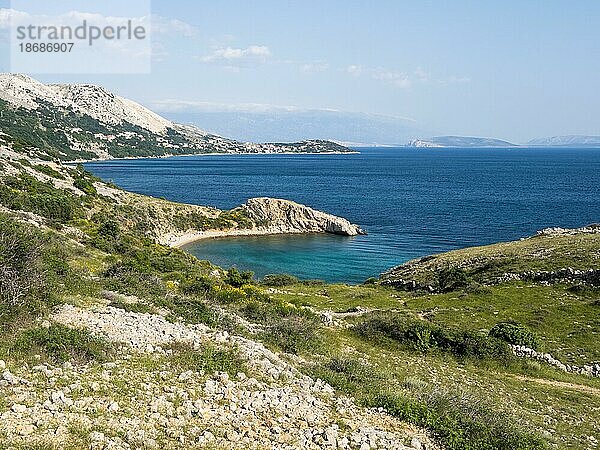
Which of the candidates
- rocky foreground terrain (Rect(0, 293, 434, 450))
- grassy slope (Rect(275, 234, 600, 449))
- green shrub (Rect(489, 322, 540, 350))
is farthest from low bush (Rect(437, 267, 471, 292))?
rocky foreground terrain (Rect(0, 293, 434, 450))

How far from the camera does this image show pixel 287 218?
103 m

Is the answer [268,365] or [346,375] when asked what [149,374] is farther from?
[346,375]

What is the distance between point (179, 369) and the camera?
1538 cm

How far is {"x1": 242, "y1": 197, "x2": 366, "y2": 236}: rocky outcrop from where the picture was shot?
10125 cm

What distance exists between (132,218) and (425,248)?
47.9 meters

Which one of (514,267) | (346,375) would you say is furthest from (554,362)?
(514,267)

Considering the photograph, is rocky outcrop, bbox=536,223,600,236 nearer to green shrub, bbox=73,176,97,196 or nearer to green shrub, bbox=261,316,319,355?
green shrub, bbox=261,316,319,355

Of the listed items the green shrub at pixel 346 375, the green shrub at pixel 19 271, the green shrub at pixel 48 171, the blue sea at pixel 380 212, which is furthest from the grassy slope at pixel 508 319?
Result: the green shrub at pixel 48 171

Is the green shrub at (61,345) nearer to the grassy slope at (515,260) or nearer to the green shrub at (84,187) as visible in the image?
the grassy slope at (515,260)

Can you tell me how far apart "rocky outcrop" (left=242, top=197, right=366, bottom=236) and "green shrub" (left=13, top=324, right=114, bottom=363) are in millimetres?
84523

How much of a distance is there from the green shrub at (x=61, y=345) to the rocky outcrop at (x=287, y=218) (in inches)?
3328

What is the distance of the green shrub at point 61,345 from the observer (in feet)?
48.3

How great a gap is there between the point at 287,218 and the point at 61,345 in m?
88.4

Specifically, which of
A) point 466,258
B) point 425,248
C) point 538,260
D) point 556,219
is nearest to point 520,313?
point 538,260
